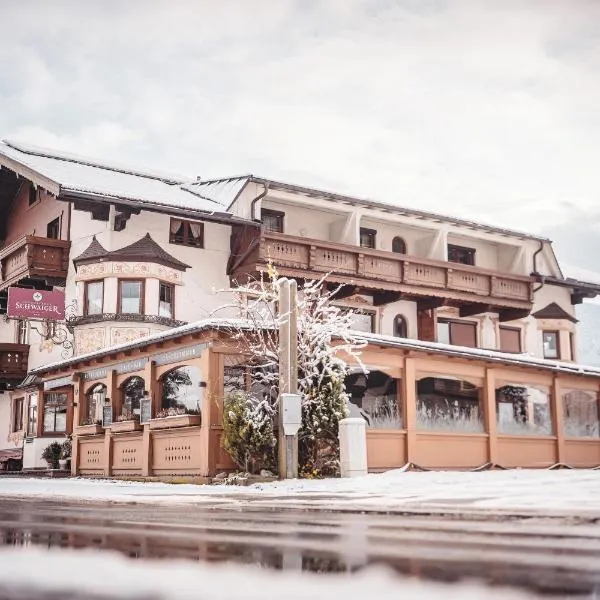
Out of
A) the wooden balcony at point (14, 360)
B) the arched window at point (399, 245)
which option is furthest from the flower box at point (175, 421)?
the arched window at point (399, 245)

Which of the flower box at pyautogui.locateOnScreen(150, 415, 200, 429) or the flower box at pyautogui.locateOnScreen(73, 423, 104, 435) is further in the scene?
the flower box at pyautogui.locateOnScreen(73, 423, 104, 435)

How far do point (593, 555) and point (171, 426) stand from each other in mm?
15123

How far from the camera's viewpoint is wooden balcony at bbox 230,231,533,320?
93.5 ft

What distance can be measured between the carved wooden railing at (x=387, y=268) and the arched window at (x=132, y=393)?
6611 mm

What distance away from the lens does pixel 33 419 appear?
3081cm

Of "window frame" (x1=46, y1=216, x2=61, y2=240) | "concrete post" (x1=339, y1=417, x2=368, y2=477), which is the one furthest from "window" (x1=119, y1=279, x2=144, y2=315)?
"concrete post" (x1=339, y1=417, x2=368, y2=477)

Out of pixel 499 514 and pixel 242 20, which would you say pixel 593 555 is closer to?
pixel 499 514

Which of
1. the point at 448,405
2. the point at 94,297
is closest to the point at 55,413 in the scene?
the point at 94,297

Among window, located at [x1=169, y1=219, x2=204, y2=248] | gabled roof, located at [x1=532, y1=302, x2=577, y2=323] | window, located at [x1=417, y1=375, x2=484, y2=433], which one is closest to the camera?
window, located at [x1=417, y1=375, x2=484, y2=433]

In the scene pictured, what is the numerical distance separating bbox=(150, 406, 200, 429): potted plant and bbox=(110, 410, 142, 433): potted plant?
0.89 metres

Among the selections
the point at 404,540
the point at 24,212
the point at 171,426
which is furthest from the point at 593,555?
the point at 24,212

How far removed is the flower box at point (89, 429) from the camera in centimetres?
2298

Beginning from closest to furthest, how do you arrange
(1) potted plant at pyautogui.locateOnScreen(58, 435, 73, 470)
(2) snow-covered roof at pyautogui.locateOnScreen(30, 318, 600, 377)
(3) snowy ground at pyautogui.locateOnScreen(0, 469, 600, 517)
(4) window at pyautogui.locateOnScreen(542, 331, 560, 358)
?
1. (3) snowy ground at pyautogui.locateOnScreen(0, 469, 600, 517)
2. (2) snow-covered roof at pyautogui.locateOnScreen(30, 318, 600, 377)
3. (1) potted plant at pyautogui.locateOnScreen(58, 435, 73, 470)
4. (4) window at pyautogui.locateOnScreen(542, 331, 560, 358)

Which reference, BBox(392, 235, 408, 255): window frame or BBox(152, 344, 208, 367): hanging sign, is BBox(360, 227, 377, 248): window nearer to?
BBox(392, 235, 408, 255): window frame
